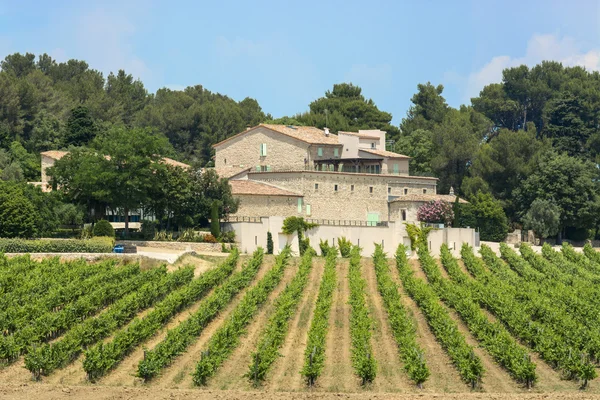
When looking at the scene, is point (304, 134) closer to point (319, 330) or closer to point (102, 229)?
point (102, 229)

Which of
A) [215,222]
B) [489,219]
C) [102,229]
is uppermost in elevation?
[489,219]

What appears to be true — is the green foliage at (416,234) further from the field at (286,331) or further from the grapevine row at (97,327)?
the grapevine row at (97,327)

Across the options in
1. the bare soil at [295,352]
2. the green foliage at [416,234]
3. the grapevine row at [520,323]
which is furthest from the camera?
the green foliage at [416,234]

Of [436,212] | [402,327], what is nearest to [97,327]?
[402,327]

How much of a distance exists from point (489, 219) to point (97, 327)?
120 feet

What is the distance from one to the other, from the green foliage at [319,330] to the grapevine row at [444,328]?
337 cm

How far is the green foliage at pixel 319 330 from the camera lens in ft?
110

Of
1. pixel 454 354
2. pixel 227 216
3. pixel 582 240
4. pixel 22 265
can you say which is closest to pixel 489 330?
pixel 454 354

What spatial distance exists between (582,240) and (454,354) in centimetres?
4145

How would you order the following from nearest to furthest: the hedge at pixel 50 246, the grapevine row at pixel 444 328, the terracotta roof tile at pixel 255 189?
the grapevine row at pixel 444 328 → the hedge at pixel 50 246 → the terracotta roof tile at pixel 255 189

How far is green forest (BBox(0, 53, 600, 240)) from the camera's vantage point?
5956 cm

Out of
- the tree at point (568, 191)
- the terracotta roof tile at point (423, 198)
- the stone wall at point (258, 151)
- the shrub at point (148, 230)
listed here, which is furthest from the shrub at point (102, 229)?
the tree at point (568, 191)

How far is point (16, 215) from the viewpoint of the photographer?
171 feet

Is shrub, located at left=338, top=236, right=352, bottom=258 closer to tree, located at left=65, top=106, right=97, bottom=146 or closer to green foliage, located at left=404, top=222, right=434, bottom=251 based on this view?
green foliage, located at left=404, top=222, right=434, bottom=251
